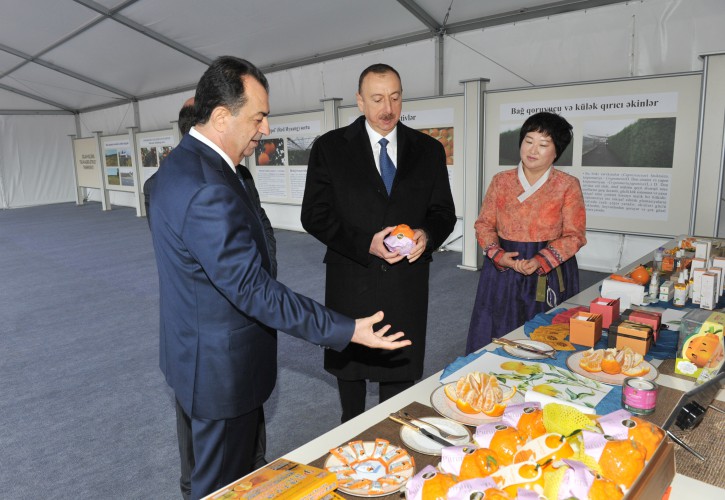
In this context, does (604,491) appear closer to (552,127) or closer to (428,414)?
(428,414)

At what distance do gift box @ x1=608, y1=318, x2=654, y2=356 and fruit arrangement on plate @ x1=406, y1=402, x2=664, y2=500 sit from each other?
710 millimetres

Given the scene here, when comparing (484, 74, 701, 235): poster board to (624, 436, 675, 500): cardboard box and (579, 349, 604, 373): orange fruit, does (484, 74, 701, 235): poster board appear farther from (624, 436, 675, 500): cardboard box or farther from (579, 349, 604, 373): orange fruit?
(624, 436, 675, 500): cardboard box

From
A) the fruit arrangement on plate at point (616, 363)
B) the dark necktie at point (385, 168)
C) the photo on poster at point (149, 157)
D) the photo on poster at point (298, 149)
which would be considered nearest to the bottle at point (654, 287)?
the fruit arrangement on plate at point (616, 363)

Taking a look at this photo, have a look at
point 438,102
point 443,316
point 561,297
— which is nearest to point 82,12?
point 438,102

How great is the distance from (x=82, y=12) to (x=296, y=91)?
3331mm

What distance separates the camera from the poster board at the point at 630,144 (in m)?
4.59

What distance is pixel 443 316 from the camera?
14.2ft

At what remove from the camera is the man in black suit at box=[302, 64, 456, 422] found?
6.30 ft

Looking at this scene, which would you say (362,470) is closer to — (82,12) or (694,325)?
(694,325)

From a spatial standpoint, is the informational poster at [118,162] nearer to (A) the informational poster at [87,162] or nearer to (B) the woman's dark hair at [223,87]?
(A) the informational poster at [87,162]

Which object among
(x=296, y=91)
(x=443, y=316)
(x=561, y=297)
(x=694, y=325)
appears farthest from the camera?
(x=296, y=91)

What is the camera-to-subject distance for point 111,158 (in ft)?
42.9

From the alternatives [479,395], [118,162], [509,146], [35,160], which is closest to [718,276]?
[479,395]

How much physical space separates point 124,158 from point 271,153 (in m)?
5.64
